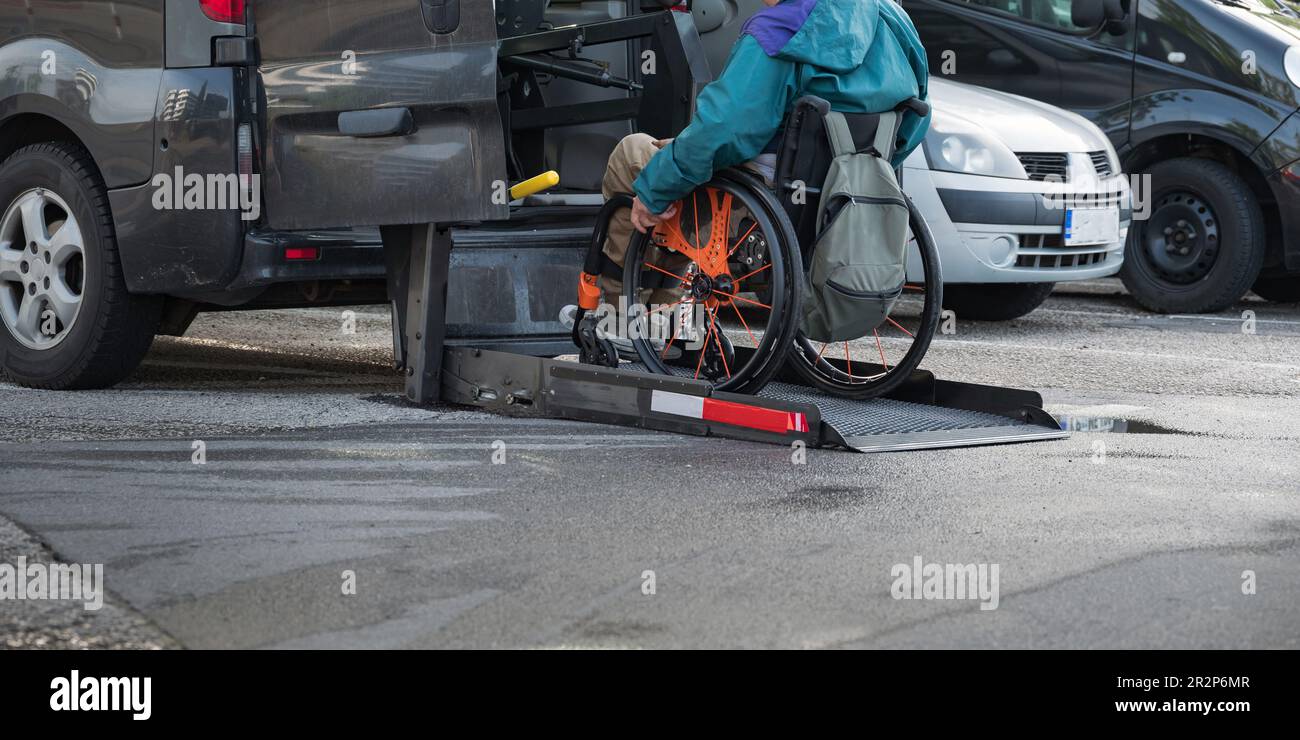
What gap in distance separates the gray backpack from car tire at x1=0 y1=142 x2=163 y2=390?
2.39m

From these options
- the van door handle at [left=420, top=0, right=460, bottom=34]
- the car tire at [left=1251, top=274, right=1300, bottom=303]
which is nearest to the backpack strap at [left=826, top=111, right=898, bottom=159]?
the van door handle at [left=420, top=0, right=460, bottom=34]

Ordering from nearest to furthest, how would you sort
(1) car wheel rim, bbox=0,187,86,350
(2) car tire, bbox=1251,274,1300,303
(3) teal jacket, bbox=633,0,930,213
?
(3) teal jacket, bbox=633,0,930,213, (1) car wheel rim, bbox=0,187,86,350, (2) car tire, bbox=1251,274,1300,303

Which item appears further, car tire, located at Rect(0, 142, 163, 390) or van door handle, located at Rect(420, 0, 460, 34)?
car tire, located at Rect(0, 142, 163, 390)

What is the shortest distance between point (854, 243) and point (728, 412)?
0.64m

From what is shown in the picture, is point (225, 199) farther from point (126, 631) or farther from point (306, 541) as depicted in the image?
point (126, 631)

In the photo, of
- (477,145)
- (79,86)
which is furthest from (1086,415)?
(79,86)

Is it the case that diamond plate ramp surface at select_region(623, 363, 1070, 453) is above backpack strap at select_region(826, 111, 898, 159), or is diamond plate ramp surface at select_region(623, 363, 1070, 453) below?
below

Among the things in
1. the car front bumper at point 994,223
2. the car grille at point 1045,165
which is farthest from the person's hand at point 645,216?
the car grille at point 1045,165

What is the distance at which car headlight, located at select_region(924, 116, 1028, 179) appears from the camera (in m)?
8.67

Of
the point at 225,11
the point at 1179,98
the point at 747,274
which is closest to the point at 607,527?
the point at 747,274

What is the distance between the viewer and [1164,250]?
33.7 feet

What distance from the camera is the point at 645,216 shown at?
563 cm

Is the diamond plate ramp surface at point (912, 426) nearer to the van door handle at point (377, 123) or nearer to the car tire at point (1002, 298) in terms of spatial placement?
the van door handle at point (377, 123)

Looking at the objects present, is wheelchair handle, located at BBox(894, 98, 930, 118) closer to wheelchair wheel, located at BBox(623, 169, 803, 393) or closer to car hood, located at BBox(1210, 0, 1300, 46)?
wheelchair wheel, located at BBox(623, 169, 803, 393)
